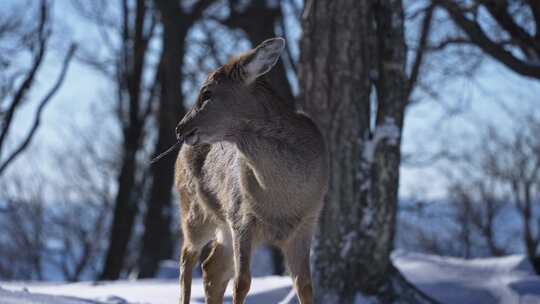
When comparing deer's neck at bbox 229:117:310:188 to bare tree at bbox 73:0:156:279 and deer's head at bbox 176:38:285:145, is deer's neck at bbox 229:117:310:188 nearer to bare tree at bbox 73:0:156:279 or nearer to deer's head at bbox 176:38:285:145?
deer's head at bbox 176:38:285:145

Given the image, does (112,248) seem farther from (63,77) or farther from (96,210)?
(96,210)

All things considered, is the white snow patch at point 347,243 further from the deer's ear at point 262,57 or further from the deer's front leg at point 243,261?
the deer's ear at point 262,57

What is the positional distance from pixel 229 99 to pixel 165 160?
10494mm

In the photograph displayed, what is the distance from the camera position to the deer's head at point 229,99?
15.7 ft

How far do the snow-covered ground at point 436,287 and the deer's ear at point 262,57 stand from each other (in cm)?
260

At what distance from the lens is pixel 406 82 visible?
7.16 metres

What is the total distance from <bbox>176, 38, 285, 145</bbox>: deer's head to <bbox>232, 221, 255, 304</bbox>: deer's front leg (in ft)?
2.24

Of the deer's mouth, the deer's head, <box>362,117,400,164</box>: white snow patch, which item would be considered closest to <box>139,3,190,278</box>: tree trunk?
<box>362,117,400,164</box>: white snow patch

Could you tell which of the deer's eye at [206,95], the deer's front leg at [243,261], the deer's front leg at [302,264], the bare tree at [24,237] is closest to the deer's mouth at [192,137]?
the deer's eye at [206,95]

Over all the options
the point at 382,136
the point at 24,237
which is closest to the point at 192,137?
the point at 382,136

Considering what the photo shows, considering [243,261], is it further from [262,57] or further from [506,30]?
[506,30]

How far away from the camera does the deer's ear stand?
474 centimetres

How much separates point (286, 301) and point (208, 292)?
1102 millimetres

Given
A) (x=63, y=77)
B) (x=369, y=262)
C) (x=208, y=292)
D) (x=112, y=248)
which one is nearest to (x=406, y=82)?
(x=369, y=262)
